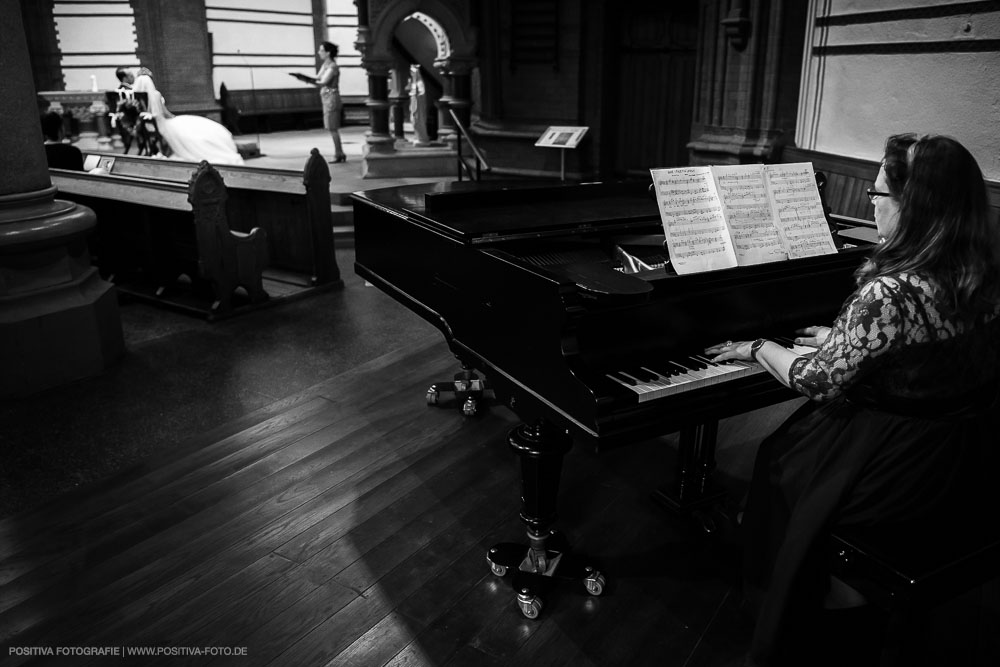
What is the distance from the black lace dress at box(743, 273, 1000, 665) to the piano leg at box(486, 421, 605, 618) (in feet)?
2.01

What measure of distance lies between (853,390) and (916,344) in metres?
0.19

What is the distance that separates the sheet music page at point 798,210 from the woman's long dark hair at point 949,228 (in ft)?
1.86

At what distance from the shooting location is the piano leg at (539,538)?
85.0 inches

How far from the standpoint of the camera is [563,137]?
7.56 metres

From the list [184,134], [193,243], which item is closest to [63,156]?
[193,243]

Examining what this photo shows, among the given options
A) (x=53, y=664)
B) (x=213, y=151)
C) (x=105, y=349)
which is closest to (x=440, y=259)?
(x=53, y=664)

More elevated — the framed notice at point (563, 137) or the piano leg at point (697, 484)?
the framed notice at point (563, 137)

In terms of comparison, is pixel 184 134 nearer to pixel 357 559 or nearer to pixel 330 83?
pixel 330 83

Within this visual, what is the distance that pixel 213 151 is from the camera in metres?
A: 10.2

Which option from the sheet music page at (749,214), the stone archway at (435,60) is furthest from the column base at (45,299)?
the stone archway at (435,60)

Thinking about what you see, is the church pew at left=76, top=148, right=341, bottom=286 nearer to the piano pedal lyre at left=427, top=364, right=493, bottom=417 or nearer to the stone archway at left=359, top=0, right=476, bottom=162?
the piano pedal lyre at left=427, top=364, right=493, bottom=417

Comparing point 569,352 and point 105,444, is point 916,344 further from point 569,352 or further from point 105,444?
point 105,444

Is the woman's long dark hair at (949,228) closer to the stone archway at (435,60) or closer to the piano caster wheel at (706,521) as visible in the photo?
the piano caster wheel at (706,521)

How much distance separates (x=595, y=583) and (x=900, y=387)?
105 centimetres
